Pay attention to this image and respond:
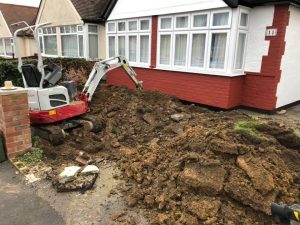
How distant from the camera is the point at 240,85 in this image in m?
8.91

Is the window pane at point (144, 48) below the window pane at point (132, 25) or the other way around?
below

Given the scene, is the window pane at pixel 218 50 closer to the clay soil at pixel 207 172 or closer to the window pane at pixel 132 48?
the clay soil at pixel 207 172

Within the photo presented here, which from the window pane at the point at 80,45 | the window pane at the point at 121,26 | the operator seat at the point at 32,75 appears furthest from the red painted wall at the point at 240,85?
the window pane at the point at 80,45

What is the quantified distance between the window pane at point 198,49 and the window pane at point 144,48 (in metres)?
2.34

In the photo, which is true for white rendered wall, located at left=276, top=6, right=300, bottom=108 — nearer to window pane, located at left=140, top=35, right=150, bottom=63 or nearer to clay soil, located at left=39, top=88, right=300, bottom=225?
clay soil, located at left=39, top=88, right=300, bottom=225

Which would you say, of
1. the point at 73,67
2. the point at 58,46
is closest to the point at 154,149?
the point at 73,67

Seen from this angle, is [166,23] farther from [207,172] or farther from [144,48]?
[207,172]

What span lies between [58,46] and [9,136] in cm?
1307

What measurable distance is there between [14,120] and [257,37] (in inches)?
287

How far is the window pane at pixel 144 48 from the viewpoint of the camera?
11.0 metres

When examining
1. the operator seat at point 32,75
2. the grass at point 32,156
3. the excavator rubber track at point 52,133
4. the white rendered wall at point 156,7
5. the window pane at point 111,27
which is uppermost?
the white rendered wall at point 156,7

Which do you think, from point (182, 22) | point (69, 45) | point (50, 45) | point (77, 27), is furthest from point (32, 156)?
point (50, 45)

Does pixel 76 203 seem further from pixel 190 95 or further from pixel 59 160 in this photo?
pixel 190 95

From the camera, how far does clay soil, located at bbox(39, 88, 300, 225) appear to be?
3.49 metres
